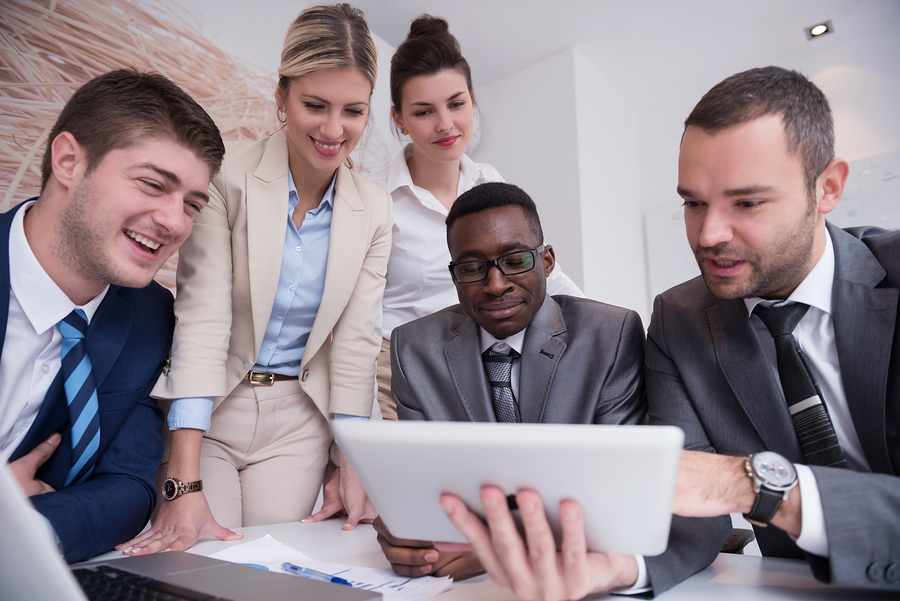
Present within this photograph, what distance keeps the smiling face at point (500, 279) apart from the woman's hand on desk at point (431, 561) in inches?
28.9

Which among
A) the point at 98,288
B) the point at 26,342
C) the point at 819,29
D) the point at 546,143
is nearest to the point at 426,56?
the point at 98,288

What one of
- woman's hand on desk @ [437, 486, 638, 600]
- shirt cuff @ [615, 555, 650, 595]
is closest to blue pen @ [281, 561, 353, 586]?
woman's hand on desk @ [437, 486, 638, 600]

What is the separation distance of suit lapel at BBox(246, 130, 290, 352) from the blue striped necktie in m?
0.59

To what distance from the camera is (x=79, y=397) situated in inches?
55.7

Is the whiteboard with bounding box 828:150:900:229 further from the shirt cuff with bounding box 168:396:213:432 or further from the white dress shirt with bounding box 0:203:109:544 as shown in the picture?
the white dress shirt with bounding box 0:203:109:544

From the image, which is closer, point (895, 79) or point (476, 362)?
point (476, 362)

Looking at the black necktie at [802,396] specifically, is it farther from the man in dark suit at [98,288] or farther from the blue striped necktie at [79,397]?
the blue striped necktie at [79,397]

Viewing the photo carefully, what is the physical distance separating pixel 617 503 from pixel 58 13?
3095 mm

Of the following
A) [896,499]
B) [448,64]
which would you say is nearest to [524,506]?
[896,499]

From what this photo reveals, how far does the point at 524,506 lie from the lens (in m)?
0.78

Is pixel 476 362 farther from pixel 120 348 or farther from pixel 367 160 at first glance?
pixel 367 160

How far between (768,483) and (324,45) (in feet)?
5.71

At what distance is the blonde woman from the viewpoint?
6.34 ft

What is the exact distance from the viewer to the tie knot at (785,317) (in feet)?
4.20
